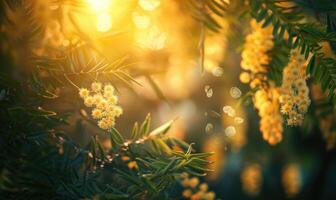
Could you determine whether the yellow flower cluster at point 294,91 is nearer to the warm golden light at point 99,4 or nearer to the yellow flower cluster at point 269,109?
the yellow flower cluster at point 269,109

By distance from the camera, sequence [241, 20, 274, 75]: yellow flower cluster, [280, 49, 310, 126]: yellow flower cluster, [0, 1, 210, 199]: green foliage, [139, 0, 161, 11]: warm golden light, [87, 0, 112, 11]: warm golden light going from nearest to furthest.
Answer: [0, 1, 210, 199]: green foliage → [280, 49, 310, 126]: yellow flower cluster → [87, 0, 112, 11]: warm golden light → [241, 20, 274, 75]: yellow flower cluster → [139, 0, 161, 11]: warm golden light

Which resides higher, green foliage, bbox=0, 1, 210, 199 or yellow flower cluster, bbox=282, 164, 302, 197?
green foliage, bbox=0, 1, 210, 199

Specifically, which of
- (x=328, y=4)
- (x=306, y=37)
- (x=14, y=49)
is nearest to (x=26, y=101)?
(x=14, y=49)

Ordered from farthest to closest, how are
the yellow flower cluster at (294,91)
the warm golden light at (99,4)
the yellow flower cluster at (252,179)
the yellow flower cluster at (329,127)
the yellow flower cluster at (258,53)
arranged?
1. the yellow flower cluster at (252,179)
2. the yellow flower cluster at (329,127)
3. the yellow flower cluster at (258,53)
4. the warm golden light at (99,4)
5. the yellow flower cluster at (294,91)

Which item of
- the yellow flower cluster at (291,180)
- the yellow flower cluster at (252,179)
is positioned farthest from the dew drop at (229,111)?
the yellow flower cluster at (291,180)

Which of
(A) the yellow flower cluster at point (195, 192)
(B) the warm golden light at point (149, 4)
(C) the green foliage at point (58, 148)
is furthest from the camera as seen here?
(B) the warm golden light at point (149, 4)

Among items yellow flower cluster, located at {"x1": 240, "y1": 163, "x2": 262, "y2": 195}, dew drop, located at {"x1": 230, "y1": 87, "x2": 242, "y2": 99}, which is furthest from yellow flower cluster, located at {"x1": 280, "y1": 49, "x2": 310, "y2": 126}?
yellow flower cluster, located at {"x1": 240, "y1": 163, "x2": 262, "y2": 195}

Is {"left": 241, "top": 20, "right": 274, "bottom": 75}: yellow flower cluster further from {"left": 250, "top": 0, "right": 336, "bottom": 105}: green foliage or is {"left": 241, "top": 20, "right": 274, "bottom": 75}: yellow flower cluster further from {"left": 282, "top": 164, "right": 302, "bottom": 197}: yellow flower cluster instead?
{"left": 282, "top": 164, "right": 302, "bottom": 197}: yellow flower cluster
